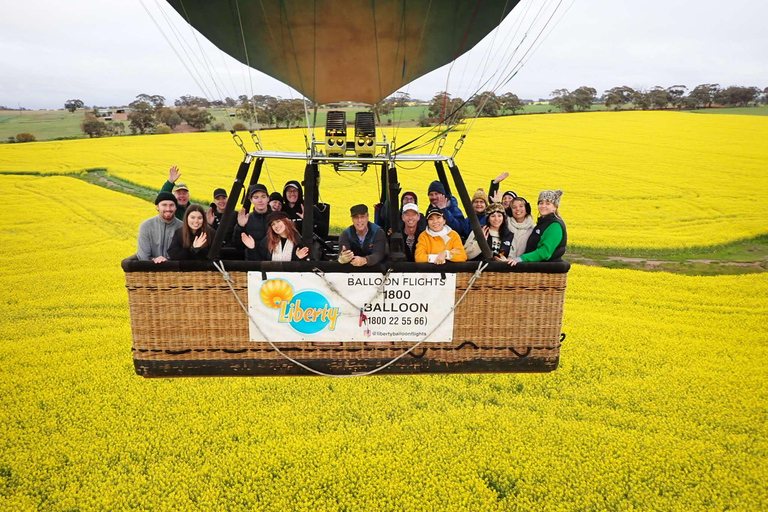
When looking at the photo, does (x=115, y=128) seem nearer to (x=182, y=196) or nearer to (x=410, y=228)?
(x=182, y=196)

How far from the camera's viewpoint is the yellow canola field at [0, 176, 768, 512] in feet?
10.6

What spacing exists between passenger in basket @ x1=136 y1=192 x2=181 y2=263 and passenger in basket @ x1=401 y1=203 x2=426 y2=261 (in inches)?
79.7

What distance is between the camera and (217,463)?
3.48 metres

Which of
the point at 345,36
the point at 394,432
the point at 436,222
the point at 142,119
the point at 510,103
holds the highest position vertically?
the point at 510,103

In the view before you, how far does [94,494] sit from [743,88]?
62.2m

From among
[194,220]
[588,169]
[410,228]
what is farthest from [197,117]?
[410,228]

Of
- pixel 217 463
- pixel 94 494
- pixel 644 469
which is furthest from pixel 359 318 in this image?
pixel 644 469

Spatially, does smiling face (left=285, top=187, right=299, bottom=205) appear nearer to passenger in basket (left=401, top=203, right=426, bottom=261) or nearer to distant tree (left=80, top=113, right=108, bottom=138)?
passenger in basket (left=401, top=203, right=426, bottom=261)

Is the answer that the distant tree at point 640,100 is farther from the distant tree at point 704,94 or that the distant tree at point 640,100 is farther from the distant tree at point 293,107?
the distant tree at point 293,107

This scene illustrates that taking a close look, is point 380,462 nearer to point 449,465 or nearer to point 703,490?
point 449,465

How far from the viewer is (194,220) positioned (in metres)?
3.83

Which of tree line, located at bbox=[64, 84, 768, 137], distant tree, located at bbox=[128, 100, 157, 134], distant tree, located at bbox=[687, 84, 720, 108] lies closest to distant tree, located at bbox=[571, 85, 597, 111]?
tree line, located at bbox=[64, 84, 768, 137]

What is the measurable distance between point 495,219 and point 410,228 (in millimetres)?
782

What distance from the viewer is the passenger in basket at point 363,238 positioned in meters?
3.78
